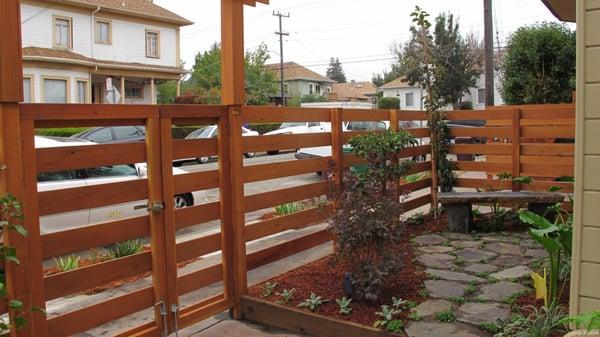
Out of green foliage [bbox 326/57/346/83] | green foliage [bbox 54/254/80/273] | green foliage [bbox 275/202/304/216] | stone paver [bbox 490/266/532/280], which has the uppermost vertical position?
green foliage [bbox 326/57/346/83]

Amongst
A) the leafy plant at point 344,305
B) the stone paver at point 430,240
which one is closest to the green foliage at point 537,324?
the leafy plant at point 344,305

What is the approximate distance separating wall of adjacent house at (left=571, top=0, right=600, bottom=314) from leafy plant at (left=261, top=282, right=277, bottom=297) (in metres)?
2.26

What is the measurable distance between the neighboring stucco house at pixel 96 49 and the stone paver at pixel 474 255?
17.9m

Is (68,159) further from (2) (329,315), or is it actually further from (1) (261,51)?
(1) (261,51)

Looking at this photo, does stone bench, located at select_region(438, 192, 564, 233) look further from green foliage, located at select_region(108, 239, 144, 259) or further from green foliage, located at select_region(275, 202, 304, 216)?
green foliage, located at select_region(108, 239, 144, 259)

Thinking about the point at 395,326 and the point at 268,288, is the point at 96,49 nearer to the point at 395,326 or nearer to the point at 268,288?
the point at 268,288

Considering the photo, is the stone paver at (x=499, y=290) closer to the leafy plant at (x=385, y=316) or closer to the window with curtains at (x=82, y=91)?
the leafy plant at (x=385, y=316)

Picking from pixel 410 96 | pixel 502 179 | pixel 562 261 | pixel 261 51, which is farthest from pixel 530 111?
pixel 410 96

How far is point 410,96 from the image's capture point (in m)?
53.4

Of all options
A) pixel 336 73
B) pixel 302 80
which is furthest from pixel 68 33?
pixel 336 73

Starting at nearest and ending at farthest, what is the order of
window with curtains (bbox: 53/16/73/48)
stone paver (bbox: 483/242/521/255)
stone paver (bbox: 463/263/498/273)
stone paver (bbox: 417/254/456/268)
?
1. stone paver (bbox: 463/263/498/273)
2. stone paver (bbox: 417/254/456/268)
3. stone paver (bbox: 483/242/521/255)
4. window with curtains (bbox: 53/16/73/48)

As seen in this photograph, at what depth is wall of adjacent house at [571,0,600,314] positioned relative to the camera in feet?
9.78

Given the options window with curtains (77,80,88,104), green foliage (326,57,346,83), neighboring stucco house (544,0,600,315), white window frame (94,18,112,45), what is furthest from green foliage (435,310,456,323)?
green foliage (326,57,346,83)

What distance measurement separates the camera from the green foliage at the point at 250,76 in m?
41.8
